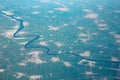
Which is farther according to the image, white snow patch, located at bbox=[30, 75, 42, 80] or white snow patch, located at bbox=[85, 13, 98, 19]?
white snow patch, located at bbox=[85, 13, 98, 19]

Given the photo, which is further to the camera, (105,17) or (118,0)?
(118,0)

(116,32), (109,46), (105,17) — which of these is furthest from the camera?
(105,17)

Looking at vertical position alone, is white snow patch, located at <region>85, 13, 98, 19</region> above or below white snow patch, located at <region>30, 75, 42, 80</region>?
above

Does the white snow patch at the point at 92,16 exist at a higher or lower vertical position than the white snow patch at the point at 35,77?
higher

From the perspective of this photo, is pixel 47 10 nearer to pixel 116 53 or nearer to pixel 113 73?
pixel 116 53

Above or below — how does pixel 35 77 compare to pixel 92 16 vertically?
below

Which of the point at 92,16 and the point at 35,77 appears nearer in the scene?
the point at 35,77

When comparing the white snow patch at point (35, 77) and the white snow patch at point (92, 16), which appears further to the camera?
the white snow patch at point (92, 16)

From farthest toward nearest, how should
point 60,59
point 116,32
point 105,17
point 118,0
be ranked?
1. point 118,0
2. point 105,17
3. point 116,32
4. point 60,59

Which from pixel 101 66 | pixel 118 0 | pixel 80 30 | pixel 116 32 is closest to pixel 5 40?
pixel 80 30

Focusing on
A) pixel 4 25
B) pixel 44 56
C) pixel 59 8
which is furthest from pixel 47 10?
pixel 44 56
